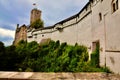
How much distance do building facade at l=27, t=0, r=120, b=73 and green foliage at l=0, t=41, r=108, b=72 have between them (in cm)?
104

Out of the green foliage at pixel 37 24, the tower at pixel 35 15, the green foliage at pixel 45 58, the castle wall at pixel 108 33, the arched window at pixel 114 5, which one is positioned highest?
the tower at pixel 35 15

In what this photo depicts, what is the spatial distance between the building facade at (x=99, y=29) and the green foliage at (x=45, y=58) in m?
1.04

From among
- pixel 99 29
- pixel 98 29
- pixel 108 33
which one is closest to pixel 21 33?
pixel 98 29

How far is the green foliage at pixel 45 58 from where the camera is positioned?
1409cm

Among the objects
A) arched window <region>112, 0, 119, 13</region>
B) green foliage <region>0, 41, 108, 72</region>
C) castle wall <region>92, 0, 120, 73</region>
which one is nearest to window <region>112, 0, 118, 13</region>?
arched window <region>112, 0, 119, 13</region>

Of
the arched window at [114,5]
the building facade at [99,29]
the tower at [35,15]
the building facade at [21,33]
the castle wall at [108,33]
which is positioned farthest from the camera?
the tower at [35,15]

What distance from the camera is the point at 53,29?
23.1 metres

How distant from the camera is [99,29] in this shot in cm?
1169

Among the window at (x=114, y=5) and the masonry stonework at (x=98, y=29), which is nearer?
the masonry stonework at (x=98, y=29)

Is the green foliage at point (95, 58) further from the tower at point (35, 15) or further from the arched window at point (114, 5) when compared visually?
the tower at point (35, 15)

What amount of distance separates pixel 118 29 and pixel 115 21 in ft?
2.30

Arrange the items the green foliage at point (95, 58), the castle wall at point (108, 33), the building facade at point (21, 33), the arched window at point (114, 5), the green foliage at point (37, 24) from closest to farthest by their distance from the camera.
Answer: the castle wall at point (108, 33) → the arched window at point (114, 5) → the green foliage at point (95, 58) → the building facade at point (21, 33) → the green foliage at point (37, 24)

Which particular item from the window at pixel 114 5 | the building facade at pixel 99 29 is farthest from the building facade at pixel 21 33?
the window at pixel 114 5

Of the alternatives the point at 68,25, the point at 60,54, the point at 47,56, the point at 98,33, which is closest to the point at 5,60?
the point at 47,56
